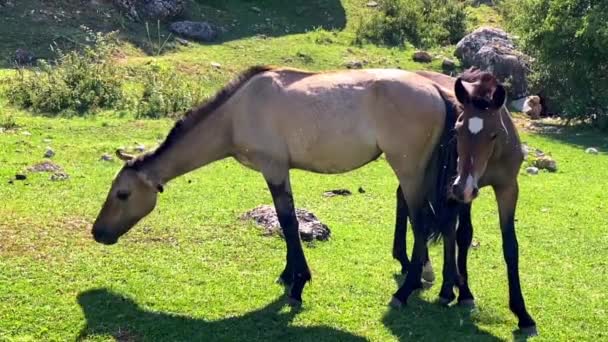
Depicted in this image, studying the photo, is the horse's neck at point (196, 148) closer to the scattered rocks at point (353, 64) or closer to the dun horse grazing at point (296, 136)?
the dun horse grazing at point (296, 136)

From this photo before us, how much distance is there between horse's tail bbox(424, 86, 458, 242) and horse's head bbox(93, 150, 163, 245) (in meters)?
2.84

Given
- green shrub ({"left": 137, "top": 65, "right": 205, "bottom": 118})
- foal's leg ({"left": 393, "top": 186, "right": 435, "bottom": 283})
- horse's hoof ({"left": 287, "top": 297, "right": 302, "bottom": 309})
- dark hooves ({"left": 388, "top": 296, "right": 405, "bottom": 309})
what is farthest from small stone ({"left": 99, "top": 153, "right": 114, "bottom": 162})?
dark hooves ({"left": 388, "top": 296, "right": 405, "bottom": 309})

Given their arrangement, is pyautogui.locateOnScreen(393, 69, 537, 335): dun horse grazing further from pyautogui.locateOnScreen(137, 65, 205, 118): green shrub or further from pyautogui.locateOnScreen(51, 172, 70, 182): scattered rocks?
pyautogui.locateOnScreen(137, 65, 205, 118): green shrub

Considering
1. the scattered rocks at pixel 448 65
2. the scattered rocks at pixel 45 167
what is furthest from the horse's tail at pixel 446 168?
the scattered rocks at pixel 448 65

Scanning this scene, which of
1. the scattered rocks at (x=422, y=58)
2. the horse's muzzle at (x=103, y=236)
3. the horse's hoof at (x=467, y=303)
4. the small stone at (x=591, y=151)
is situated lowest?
the scattered rocks at (x=422, y=58)

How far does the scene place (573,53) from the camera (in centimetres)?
2039

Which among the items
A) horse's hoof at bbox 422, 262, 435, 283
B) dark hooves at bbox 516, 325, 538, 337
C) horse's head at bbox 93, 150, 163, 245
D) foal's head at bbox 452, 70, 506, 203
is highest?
foal's head at bbox 452, 70, 506, 203

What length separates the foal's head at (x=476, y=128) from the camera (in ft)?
19.6

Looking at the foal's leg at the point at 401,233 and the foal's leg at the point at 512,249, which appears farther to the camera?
the foal's leg at the point at 401,233

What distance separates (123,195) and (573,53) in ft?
52.9

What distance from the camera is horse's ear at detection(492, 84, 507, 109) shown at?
6.04m

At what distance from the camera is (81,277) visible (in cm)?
747

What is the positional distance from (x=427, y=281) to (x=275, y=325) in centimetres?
196

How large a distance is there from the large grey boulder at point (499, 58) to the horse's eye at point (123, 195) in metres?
16.6
